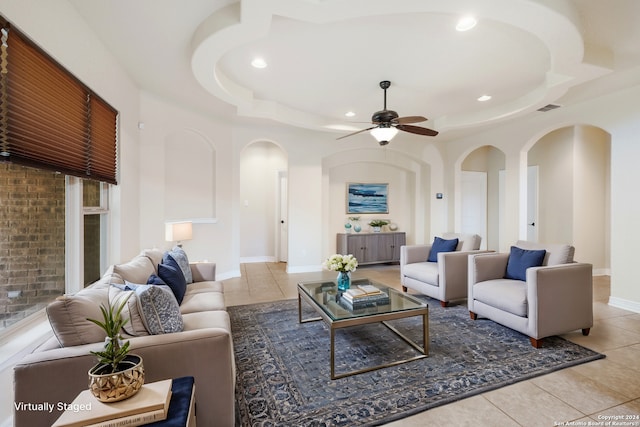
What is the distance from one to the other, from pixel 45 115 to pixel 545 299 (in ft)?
13.5

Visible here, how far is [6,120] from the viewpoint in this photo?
5.27 ft

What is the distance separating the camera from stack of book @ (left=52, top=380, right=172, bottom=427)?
113cm

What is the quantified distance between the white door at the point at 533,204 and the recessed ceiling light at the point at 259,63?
5.63 meters

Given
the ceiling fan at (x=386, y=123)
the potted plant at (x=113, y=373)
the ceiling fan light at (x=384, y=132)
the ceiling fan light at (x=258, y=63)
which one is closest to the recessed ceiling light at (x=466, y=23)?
the ceiling fan at (x=386, y=123)

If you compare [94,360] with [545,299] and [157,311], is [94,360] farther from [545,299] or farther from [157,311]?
[545,299]

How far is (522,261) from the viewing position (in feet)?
10.7

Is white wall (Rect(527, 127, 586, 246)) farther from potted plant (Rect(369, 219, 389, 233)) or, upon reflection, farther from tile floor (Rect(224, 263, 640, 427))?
potted plant (Rect(369, 219, 389, 233))

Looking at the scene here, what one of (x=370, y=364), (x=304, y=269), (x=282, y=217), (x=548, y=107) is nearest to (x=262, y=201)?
(x=282, y=217)

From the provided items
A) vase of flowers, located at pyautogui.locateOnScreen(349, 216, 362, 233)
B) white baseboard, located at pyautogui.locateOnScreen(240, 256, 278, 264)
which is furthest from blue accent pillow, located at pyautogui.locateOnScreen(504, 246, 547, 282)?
white baseboard, located at pyautogui.locateOnScreen(240, 256, 278, 264)

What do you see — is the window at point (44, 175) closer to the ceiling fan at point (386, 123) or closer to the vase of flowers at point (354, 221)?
the ceiling fan at point (386, 123)

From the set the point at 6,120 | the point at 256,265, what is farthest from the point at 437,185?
the point at 6,120

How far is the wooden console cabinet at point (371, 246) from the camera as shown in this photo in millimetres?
6379

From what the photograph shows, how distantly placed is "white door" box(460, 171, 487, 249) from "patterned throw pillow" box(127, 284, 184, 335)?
22.7ft

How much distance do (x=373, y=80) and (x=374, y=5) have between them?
1648 millimetres
